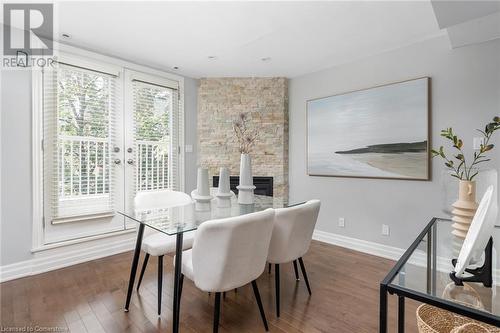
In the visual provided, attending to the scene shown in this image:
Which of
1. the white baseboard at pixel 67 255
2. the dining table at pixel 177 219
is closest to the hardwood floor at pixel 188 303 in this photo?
the white baseboard at pixel 67 255

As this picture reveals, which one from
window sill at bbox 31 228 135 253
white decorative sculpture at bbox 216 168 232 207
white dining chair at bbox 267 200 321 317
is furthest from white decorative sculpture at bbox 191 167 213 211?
window sill at bbox 31 228 135 253

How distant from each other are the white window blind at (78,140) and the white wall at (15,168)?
15cm

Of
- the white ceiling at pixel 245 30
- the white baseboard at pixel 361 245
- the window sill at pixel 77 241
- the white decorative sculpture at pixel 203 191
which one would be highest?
the white ceiling at pixel 245 30

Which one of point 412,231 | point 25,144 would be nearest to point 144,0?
point 25,144

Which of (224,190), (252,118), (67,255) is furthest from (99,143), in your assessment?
(252,118)

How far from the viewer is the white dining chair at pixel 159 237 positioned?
201cm

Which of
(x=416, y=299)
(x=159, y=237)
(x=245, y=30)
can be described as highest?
(x=245, y=30)

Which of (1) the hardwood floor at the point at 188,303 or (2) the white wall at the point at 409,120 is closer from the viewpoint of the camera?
(1) the hardwood floor at the point at 188,303

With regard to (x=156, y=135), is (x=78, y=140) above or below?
below

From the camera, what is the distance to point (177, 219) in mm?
1861

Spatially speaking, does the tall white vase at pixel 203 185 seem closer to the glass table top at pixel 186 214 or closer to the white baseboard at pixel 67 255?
the glass table top at pixel 186 214

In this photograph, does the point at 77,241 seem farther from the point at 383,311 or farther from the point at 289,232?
the point at 383,311

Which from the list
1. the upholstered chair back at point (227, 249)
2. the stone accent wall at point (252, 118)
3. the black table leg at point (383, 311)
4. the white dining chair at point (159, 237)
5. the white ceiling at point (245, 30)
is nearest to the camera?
the black table leg at point (383, 311)

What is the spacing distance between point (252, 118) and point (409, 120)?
6.92 feet
